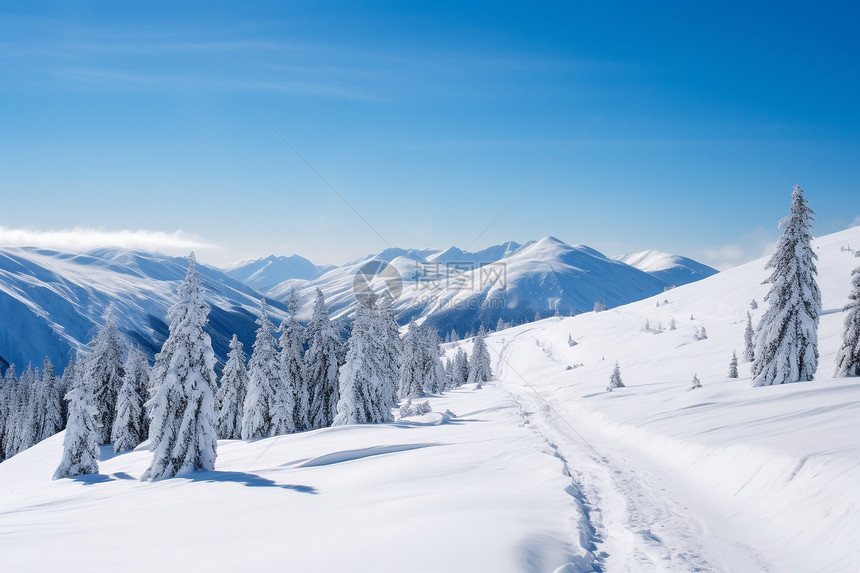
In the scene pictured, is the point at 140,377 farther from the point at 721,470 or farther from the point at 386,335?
the point at 721,470

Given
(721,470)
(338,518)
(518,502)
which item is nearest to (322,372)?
(338,518)

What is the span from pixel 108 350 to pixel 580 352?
77.8 m

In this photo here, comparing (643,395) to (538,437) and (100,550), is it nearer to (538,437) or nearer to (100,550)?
(538,437)

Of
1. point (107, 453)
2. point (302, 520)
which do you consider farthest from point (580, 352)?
point (302, 520)

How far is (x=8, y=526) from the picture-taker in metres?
11.3

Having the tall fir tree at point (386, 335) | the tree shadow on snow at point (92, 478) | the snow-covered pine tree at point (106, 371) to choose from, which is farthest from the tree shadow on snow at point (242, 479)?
the snow-covered pine tree at point (106, 371)

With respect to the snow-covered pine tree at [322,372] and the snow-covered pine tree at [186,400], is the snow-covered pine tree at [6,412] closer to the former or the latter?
the snow-covered pine tree at [322,372]

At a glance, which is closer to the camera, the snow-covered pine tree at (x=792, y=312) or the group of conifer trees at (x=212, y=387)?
the group of conifer trees at (x=212, y=387)

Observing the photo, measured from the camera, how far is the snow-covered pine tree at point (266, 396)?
36312 millimetres

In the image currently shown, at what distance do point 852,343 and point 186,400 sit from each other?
36187 millimetres

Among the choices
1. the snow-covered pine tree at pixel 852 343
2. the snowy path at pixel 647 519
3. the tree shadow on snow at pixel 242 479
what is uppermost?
the snow-covered pine tree at pixel 852 343

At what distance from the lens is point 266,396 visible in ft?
122

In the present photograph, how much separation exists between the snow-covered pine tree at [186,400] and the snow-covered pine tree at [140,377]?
1193 inches

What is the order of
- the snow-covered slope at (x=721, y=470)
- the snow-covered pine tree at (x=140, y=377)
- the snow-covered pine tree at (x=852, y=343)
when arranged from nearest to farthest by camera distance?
the snow-covered slope at (x=721, y=470), the snow-covered pine tree at (x=852, y=343), the snow-covered pine tree at (x=140, y=377)
